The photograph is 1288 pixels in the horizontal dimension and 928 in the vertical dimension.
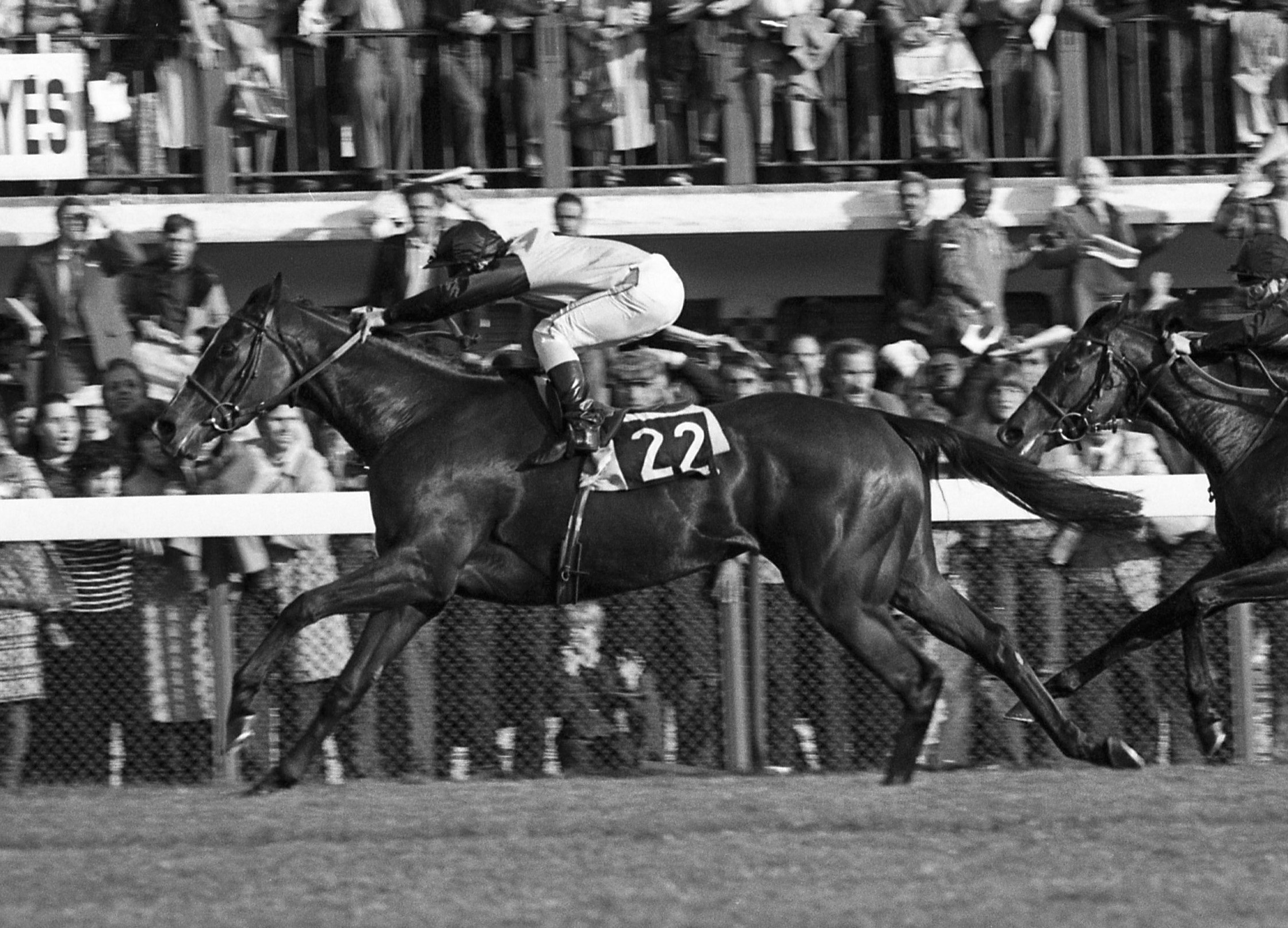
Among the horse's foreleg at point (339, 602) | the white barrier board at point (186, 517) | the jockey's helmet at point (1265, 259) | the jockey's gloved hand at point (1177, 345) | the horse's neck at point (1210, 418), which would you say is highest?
the jockey's helmet at point (1265, 259)

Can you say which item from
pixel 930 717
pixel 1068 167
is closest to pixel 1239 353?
pixel 930 717

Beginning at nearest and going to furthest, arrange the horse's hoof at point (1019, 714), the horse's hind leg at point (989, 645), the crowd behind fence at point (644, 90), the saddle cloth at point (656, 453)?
the saddle cloth at point (656, 453)
the horse's hind leg at point (989, 645)
the horse's hoof at point (1019, 714)
the crowd behind fence at point (644, 90)

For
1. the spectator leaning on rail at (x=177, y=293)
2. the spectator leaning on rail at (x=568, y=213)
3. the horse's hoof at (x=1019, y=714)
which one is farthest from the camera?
the spectator leaning on rail at (x=568, y=213)

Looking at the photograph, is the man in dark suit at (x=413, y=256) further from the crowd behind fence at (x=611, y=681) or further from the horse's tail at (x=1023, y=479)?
the horse's tail at (x=1023, y=479)

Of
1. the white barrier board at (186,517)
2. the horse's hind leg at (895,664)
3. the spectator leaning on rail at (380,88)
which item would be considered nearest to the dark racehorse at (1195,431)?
the white barrier board at (186,517)

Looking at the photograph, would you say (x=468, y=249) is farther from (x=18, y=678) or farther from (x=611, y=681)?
(x=18, y=678)

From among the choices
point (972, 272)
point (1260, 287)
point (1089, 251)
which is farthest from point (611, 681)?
point (1089, 251)

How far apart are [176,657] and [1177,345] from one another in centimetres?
380

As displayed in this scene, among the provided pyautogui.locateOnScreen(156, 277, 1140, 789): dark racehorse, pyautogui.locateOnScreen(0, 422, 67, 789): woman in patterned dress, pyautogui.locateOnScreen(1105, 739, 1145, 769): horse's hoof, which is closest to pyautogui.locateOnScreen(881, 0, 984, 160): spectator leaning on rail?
pyautogui.locateOnScreen(156, 277, 1140, 789): dark racehorse

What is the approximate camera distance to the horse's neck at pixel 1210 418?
752 centimetres

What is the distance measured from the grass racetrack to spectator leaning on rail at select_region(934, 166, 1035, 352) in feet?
10.8

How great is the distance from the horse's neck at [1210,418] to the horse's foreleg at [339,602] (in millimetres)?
2735

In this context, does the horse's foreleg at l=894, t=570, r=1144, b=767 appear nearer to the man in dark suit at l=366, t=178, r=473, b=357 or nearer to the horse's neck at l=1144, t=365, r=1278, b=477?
the horse's neck at l=1144, t=365, r=1278, b=477

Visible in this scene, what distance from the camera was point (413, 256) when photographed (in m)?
9.78
